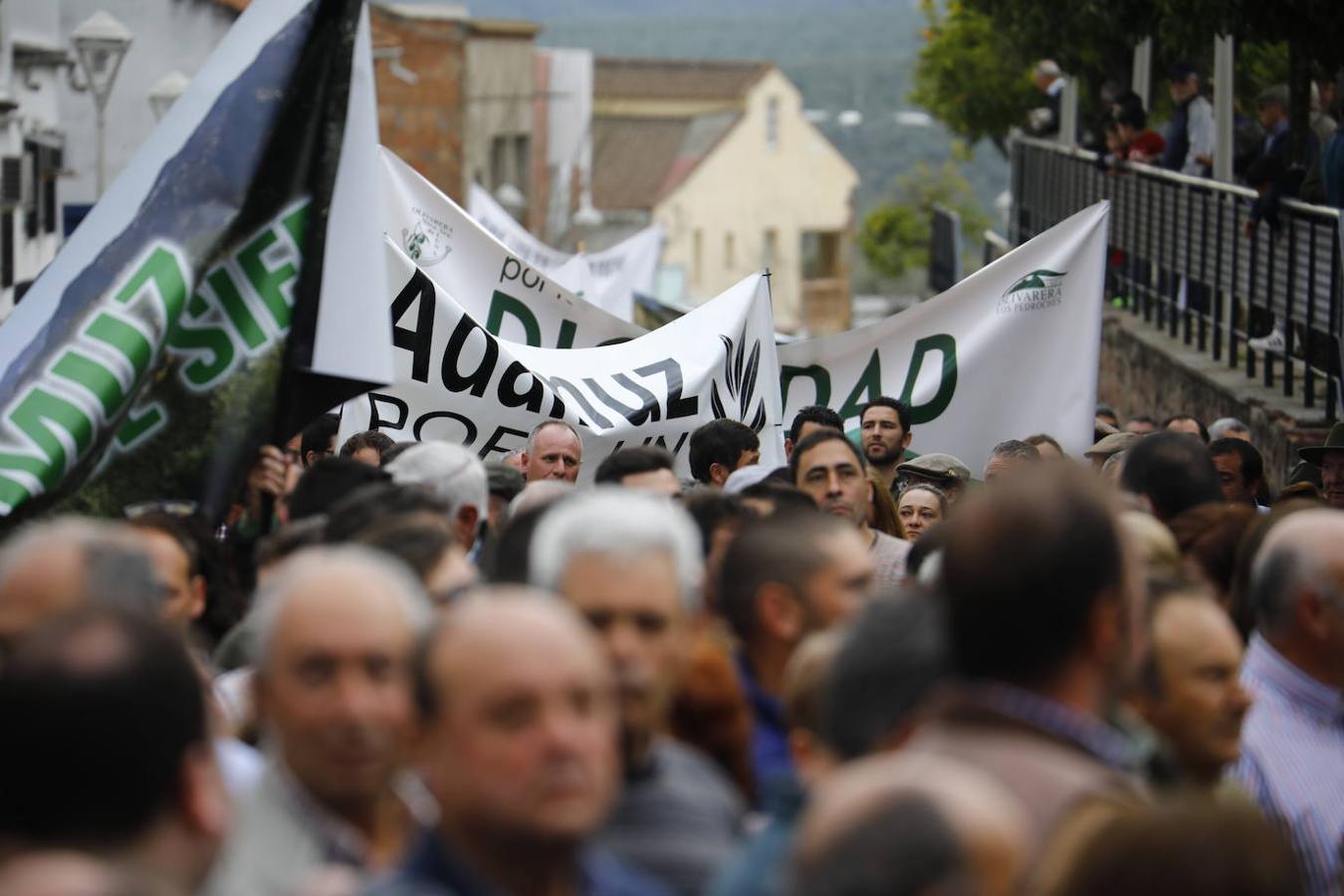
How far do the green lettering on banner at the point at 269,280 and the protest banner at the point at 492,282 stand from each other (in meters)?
4.84

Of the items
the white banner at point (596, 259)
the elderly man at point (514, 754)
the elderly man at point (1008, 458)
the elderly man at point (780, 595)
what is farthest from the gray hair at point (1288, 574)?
the white banner at point (596, 259)

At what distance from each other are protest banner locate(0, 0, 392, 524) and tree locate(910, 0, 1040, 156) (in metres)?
26.6

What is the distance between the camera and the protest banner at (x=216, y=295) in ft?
23.9

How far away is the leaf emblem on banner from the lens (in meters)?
11.1

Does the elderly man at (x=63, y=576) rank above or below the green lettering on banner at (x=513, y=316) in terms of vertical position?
below

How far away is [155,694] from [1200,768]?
2.32 metres

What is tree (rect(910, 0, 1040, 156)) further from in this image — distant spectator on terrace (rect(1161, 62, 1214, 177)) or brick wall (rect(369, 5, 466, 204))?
brick wall (rect(369, 5, 466, 204))

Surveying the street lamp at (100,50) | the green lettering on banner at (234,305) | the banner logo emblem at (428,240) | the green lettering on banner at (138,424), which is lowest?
the green lettering on banner at (138,424)

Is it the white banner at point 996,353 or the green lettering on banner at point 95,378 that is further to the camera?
the white banner at point 996,353

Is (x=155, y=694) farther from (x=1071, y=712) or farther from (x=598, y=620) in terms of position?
(x=1071, y=712)

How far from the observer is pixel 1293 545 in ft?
17.1

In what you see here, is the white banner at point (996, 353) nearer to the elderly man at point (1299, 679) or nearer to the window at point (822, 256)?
the elderly man at point (1299, 679)

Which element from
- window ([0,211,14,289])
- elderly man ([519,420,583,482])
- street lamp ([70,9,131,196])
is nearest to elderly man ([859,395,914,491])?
elderly man ([519,420,583,482])

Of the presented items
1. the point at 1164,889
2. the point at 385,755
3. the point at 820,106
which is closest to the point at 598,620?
the point at 385,755
